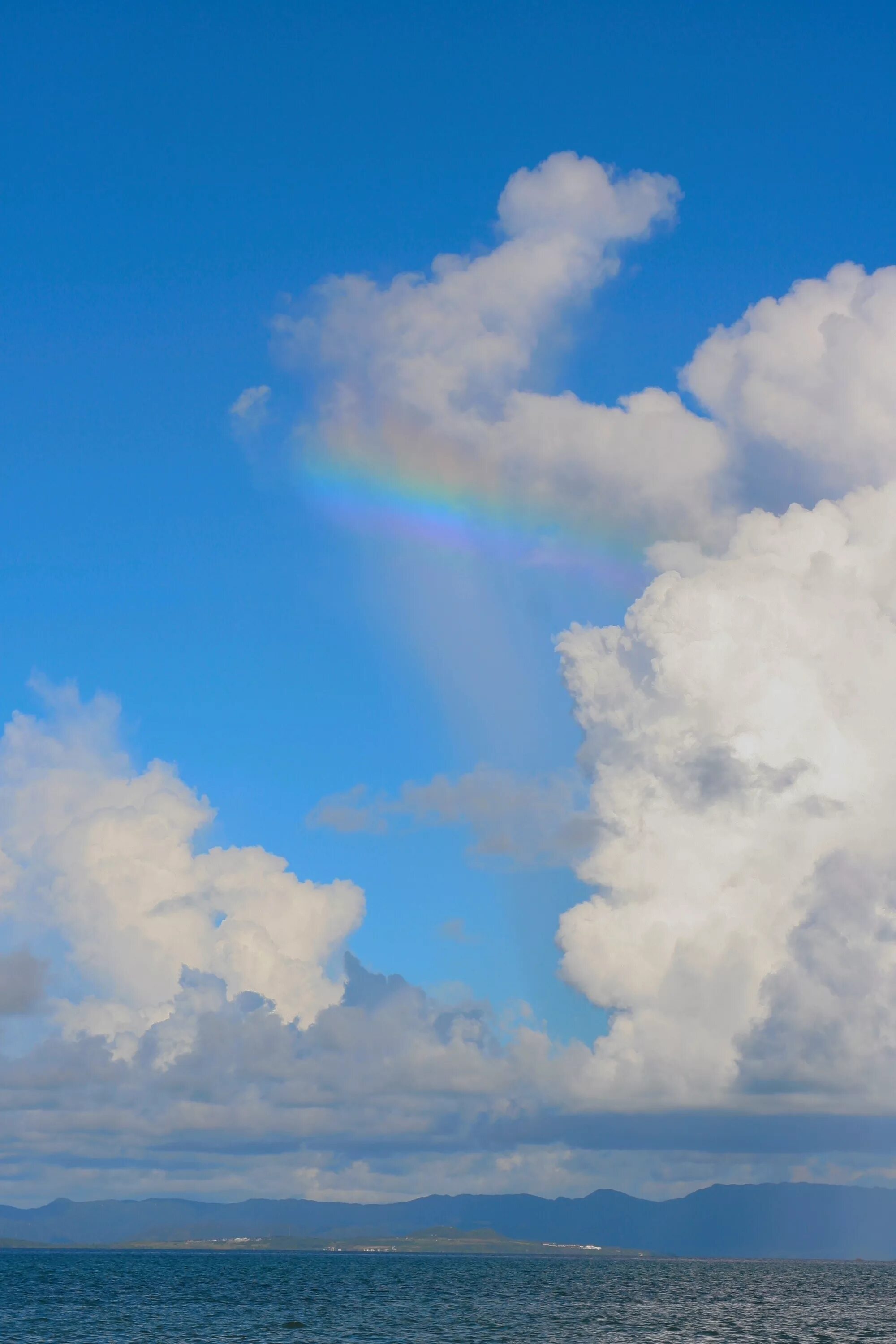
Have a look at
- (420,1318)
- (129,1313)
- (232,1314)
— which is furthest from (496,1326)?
(129,1313)

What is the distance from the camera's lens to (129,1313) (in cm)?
19388

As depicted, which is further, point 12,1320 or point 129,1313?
point 129,1313

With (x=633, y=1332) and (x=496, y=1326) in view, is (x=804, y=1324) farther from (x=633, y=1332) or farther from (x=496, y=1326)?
(x=496, y=1326)

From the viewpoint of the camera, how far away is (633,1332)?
6722 inches

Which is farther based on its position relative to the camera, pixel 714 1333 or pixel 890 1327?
pixel 890 1327

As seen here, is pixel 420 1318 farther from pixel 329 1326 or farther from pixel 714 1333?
pixel 714 1333

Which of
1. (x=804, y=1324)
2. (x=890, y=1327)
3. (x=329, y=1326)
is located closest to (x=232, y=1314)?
(x=329, y=1326)

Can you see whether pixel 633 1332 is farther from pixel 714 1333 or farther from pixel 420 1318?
pixel 420 1318

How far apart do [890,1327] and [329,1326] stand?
297ft

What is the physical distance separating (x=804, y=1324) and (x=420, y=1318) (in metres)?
61.7

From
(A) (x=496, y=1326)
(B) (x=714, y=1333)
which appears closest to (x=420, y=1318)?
(A) (x=496, y=1326)

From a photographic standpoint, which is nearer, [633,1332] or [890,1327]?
[633,1332]

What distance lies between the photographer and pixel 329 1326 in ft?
565

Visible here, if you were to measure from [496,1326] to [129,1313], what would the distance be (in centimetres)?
6126
